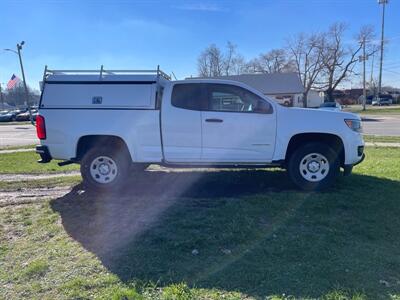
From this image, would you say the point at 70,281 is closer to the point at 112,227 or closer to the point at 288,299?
the point at 112,227

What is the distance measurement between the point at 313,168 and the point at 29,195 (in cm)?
525

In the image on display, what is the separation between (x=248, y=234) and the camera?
13.1 feet

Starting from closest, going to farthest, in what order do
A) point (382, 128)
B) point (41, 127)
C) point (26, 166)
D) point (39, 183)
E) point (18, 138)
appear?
point (41, 127)
point (39, 183)
point (26, 166)
point (18, 138)
point (382, 128)

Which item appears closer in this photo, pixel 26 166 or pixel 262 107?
pixel 262 107

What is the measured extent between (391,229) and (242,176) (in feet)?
10.2

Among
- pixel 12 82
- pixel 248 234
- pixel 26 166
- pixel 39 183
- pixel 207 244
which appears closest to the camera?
pixel 207 244

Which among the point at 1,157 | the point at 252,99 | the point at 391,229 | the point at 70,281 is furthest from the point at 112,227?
the point at 1,157

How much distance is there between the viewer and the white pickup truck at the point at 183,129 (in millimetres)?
5578

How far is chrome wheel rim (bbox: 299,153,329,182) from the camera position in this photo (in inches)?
222

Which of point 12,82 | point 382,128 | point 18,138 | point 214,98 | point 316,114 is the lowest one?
point 18,138

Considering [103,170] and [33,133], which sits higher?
[103,170]

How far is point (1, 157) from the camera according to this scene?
36.8 feet

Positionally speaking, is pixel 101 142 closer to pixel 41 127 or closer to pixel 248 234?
pixel 41 127

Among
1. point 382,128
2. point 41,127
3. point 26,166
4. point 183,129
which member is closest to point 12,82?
point 26,166
